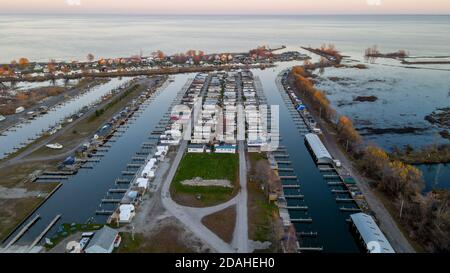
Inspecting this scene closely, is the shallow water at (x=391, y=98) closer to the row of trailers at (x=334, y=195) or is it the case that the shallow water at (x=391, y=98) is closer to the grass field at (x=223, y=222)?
the row of trailers at (x=334, y=195)

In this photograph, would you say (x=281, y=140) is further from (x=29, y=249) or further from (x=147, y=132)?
(x=29, y=249)

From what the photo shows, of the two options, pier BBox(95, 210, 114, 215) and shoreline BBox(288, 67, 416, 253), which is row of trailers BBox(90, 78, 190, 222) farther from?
shoreline BBox(288, 67, 416, 253)

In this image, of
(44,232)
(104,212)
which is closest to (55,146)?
(104,212)

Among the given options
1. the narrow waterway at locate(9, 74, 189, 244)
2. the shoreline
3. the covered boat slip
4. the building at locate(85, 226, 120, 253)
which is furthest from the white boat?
the shoreline

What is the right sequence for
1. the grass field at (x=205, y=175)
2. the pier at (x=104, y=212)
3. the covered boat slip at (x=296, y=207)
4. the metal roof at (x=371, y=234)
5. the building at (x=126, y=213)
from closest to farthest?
the metal roof at (x=371, y=234) → the covered boat slip at (x=296, y=207) → the building at (x=126, y=213) → the pier at (x=104, y=212) → the grass field at (x=205, y=175)

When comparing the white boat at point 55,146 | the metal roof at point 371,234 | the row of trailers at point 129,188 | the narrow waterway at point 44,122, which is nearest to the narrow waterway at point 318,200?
the metal roof at point 371,234

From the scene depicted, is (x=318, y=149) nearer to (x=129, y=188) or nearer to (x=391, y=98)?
(x=129, y=188)
